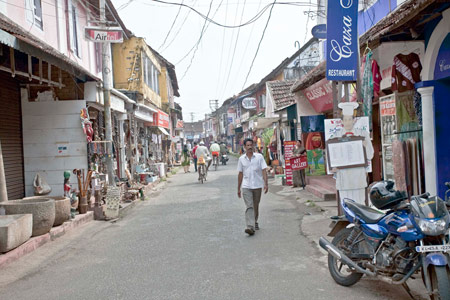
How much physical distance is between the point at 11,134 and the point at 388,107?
29.8ft

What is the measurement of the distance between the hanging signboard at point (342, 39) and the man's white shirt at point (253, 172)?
2.25 m

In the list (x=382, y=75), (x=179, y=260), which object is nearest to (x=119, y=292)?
(x=179, y=260)

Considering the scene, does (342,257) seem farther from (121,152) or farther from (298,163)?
(121,152)

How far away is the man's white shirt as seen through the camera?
830 cm

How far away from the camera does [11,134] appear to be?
1091cm

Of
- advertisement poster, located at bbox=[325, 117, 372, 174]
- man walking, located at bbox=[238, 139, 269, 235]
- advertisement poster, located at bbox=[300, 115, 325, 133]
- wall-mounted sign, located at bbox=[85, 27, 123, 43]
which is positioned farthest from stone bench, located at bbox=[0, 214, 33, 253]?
advertisement poster, located at bbox=[300, 115, 325, 133]

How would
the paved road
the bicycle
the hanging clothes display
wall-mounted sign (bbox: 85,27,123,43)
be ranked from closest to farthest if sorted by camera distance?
the paved road < the hanging clothes display < wall-mounted sign (bbox: 85,27,123,43) < the bicycle

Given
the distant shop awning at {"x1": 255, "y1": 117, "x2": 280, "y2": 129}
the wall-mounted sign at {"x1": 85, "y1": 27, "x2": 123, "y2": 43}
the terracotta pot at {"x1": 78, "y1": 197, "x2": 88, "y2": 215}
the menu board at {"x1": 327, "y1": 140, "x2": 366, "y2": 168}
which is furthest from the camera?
the distant shop awning at {"x1": 255, "y1": 117, "x2": 280, "y2": 129}

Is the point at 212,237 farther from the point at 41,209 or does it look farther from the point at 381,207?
the point at 381,207

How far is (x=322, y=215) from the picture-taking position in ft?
32.2

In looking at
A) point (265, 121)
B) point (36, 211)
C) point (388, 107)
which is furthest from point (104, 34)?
point (265, 121)

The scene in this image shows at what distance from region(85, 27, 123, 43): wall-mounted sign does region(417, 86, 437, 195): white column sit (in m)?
6.92

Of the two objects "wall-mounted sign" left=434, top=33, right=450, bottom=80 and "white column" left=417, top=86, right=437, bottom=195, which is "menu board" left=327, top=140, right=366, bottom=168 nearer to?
"white column" left=417, top=86, right=437, bottom=195

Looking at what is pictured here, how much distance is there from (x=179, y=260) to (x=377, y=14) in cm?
925
